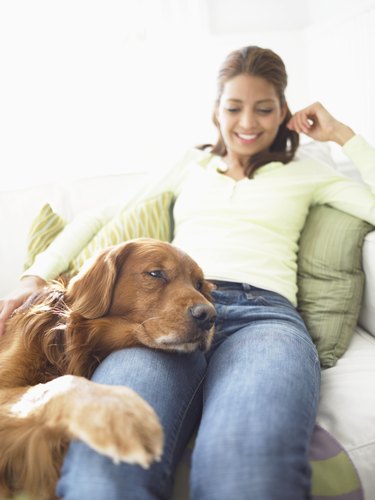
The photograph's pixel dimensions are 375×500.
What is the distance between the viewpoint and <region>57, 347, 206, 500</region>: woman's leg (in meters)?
0.84

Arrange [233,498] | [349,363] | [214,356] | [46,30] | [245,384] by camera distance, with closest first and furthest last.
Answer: [233,498] → [245,384] → [214,356] → [349,363] → [46,30]

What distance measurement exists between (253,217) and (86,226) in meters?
0.64

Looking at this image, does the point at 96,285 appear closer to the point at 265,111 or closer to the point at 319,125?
the point at 265,111

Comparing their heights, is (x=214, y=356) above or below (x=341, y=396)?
above

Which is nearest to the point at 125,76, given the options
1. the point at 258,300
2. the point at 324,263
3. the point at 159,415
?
the point at 324,263

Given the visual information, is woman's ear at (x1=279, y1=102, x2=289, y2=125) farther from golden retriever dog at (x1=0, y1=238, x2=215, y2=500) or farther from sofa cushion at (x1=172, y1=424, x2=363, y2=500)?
sofa cushion at (x1=172, y1=424, x2=363, y2=500)

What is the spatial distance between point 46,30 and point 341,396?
223cm

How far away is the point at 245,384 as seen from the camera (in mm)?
1040

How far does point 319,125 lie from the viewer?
73.7 inches

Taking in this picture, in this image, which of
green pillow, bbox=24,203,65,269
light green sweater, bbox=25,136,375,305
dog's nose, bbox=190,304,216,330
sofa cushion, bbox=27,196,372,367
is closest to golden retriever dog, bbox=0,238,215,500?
dog's nose, bbox=190,304,216,330

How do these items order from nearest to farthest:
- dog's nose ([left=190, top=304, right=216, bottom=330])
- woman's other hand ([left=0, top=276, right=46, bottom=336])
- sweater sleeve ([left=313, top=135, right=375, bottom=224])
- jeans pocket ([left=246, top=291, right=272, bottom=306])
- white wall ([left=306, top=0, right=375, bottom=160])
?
dog's nose ([left=190, top=304, right=216, bottom=330]), woman's other hand ([left=0, top=276, right=46, bottom=336]), jeans pocket ([left=246, top=291, right=272, bottom=306]), sweater sleeve ([left=313, top=135, right=375, bottom=224]), white wall ([left=306, top=0, right=375, bottom=160])

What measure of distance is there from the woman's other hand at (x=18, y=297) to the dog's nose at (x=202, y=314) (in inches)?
21.0

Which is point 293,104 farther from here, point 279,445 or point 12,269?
point 279,445

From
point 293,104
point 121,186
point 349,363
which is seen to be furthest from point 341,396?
point 293,104
